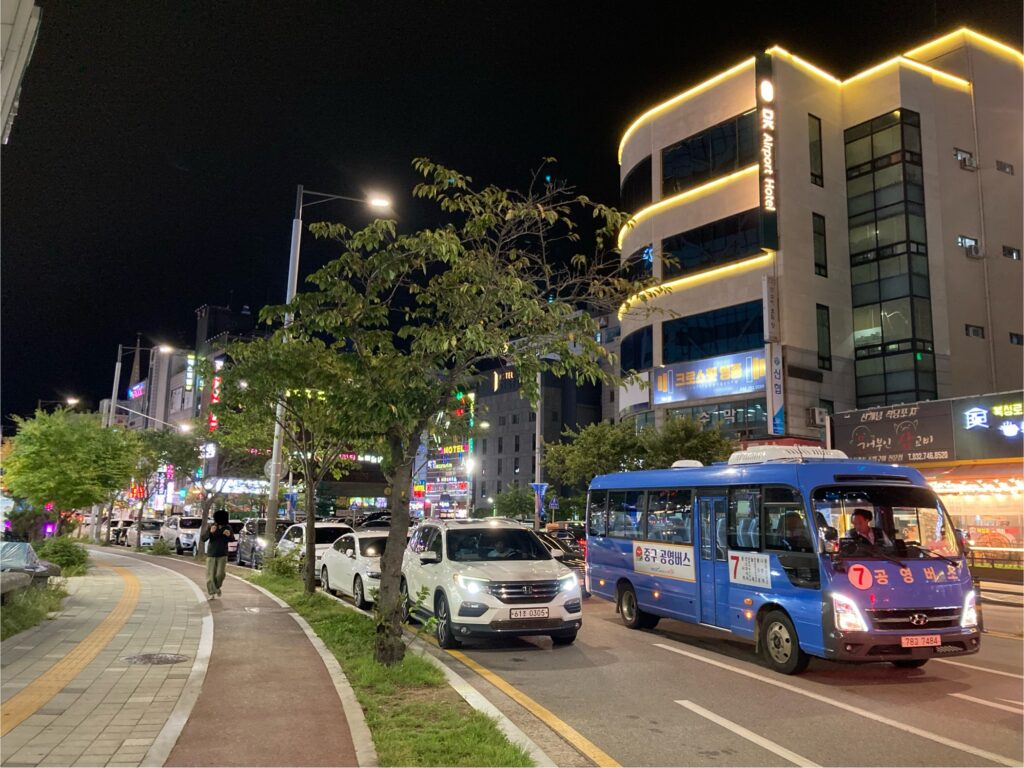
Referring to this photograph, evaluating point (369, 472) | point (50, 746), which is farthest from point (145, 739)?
point (369, 472)

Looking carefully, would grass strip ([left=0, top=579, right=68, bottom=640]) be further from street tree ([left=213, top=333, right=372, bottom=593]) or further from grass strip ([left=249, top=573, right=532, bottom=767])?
street tree ([left=213, top=333, right=372, bottom=593])

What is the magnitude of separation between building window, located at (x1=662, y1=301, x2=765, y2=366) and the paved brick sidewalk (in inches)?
1138

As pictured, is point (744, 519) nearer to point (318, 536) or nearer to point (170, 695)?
point (170, 695)

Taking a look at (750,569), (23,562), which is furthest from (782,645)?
(23,562)

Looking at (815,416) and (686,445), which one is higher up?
(815,416)

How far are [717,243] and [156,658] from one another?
1344 inches

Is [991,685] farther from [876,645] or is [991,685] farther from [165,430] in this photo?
[165,430]

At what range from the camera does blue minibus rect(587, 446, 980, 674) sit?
27.9ft

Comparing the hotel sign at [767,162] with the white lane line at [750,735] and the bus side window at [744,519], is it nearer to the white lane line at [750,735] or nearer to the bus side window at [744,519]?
the bus side window at [744,519]

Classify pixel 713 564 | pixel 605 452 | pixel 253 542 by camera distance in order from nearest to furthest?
pixel 713 564 → pixel 253 542 → pixel 605 452

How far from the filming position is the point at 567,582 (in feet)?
35.2

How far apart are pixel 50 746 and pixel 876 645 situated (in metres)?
8.00

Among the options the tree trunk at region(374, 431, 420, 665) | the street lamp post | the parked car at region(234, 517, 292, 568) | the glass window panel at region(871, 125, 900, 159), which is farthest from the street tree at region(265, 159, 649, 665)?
the glass window panel at region(871, 125, 900, 159)

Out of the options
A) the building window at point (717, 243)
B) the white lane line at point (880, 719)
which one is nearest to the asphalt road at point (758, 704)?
the white lane line at point (880, 719)
